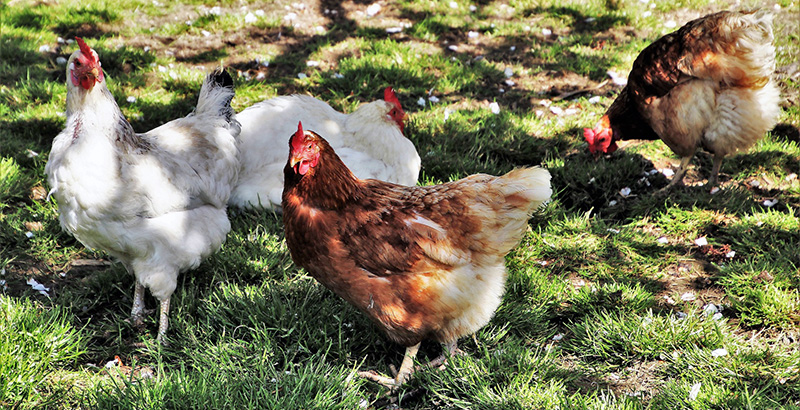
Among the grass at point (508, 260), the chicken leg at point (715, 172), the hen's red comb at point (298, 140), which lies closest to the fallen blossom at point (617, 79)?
the grass at point (508, 260)

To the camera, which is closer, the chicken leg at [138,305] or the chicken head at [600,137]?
the chicken leg at [138,305]

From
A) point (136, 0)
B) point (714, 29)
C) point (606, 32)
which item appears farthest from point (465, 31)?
point (136, 0)

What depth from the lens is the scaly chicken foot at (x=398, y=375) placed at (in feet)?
9.61

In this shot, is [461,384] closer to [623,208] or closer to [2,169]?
[623,208]

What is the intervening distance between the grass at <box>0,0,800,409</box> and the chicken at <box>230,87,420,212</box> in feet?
0.85

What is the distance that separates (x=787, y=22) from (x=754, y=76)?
2412 mm

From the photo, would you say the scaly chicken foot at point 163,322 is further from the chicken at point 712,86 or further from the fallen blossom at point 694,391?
the chicken at point 712,86

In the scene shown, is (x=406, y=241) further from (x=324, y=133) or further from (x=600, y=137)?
(x=600, y=137)

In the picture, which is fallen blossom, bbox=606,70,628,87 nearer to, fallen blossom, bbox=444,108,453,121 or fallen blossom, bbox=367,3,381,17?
fallen blossom, bbox=444,108,453,121

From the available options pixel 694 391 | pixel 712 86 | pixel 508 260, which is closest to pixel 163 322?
pixel 508 260

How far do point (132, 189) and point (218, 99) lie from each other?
116 centimetres

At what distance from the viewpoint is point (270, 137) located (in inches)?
170

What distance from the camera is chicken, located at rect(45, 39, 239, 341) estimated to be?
2.93 m

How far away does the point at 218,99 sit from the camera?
157 inches
